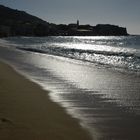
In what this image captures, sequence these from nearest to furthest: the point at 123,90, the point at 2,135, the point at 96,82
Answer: the point at 2,135, the point at 123,90, the point at 96,82

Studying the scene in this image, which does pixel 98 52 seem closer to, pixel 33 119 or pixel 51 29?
pixel 33 119

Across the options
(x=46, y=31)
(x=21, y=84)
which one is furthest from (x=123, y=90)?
(x=46, y=31)

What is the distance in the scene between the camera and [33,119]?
739cm

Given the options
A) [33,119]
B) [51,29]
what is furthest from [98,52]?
[51,29]

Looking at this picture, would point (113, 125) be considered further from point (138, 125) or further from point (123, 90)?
point (123, 90)

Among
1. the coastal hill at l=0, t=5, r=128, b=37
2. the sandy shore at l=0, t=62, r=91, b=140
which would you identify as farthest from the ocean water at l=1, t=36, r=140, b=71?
the coastal hill at l=0, t=5, r=128, b=37

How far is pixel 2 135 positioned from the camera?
20.4 ft

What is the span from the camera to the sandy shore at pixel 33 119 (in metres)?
6.39

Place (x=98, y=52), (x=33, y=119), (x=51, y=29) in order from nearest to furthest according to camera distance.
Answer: (x=33, y=119) < (x=98, y=52) < (x=51, y=29)

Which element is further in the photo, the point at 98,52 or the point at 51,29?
the point at 51,29

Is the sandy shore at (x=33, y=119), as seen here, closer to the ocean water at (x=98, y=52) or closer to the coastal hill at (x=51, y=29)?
the ocean water at (x=98, y=52)

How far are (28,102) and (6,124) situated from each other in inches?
85.8

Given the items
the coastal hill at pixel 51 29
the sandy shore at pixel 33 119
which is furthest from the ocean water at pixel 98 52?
the coastal hill at pixel 51 29

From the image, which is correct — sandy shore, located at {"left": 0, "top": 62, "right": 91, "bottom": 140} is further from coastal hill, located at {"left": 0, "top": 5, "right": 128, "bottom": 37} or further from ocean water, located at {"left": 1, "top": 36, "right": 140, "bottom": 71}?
coastal hill, located at {"left": 0, "top": 5, "right": 128, "bottom": 37}
